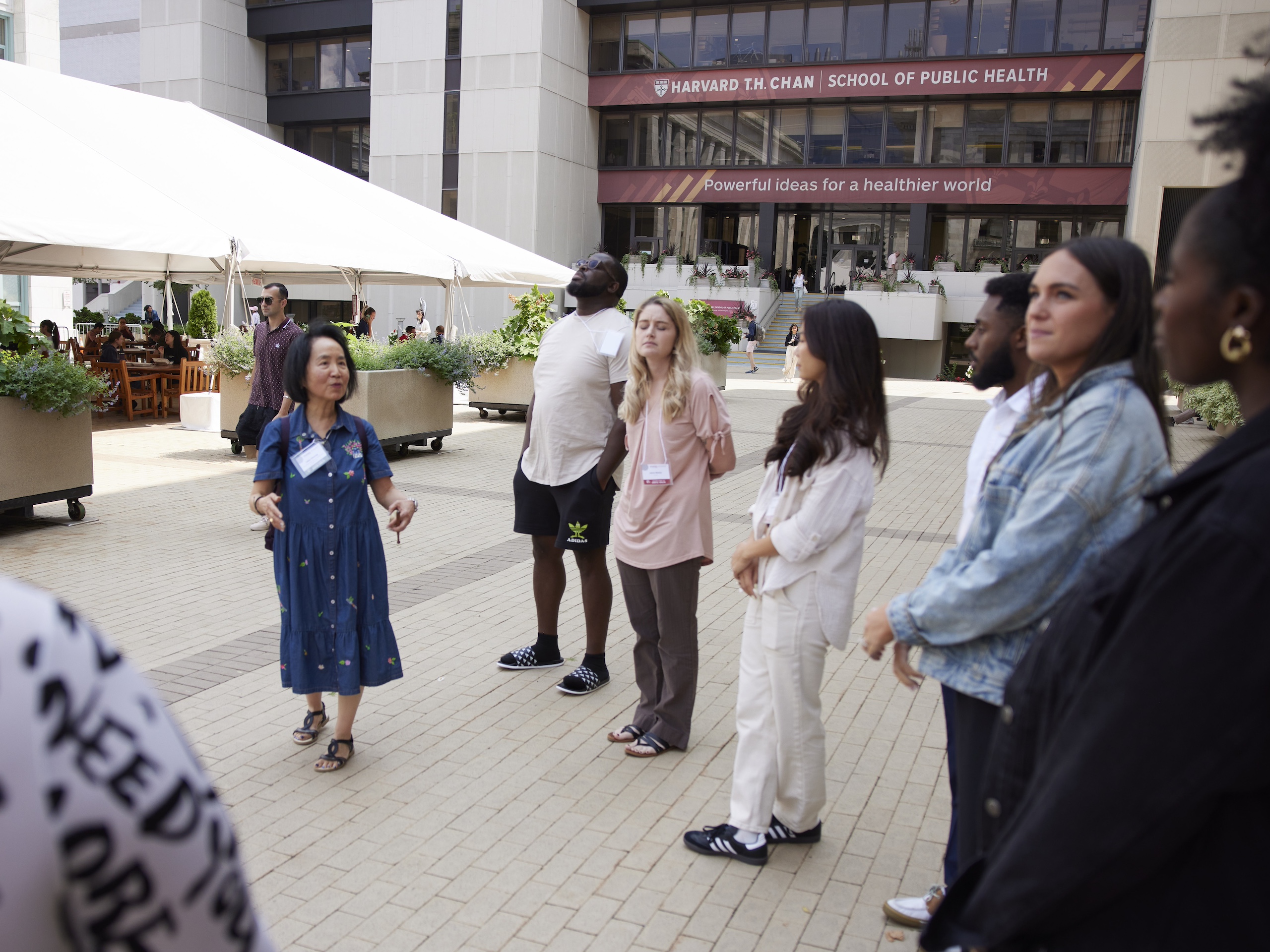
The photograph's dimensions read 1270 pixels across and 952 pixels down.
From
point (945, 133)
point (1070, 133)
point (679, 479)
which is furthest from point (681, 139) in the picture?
point (679, 479)

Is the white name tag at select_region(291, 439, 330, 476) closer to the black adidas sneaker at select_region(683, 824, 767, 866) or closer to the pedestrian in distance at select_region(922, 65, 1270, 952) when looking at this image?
the black adidas sneaker at select_region(683, 824, 767, 866)

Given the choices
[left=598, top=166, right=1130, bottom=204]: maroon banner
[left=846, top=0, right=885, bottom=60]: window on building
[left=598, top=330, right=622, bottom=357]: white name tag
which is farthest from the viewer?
[left=846, top=0, right=885, bottom=60]: window on building

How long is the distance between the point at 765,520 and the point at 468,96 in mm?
36703

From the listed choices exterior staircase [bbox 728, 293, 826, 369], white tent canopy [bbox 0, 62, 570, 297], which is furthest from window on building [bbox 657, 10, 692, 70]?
white tent canopy [bbox 0, 62, 570, 297]

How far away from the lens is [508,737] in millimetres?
4559

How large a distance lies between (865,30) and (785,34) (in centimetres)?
280

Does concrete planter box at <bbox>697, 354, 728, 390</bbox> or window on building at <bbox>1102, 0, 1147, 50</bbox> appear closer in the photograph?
concrete planter box at <bbox>697, 354, 728, 390</bbox>

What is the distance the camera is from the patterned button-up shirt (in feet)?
30.6

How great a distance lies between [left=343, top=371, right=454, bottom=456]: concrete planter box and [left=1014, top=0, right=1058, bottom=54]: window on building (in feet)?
95.0

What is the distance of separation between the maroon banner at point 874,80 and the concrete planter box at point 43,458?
32383 mm

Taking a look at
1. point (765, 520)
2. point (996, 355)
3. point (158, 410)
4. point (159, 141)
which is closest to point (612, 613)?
point (765, 520)

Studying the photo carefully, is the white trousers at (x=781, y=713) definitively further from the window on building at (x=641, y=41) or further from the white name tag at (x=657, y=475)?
the window on building at (x=641, y=41)

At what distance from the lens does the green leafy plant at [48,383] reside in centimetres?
822

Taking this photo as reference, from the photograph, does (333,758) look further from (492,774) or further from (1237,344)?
(1237,344)
